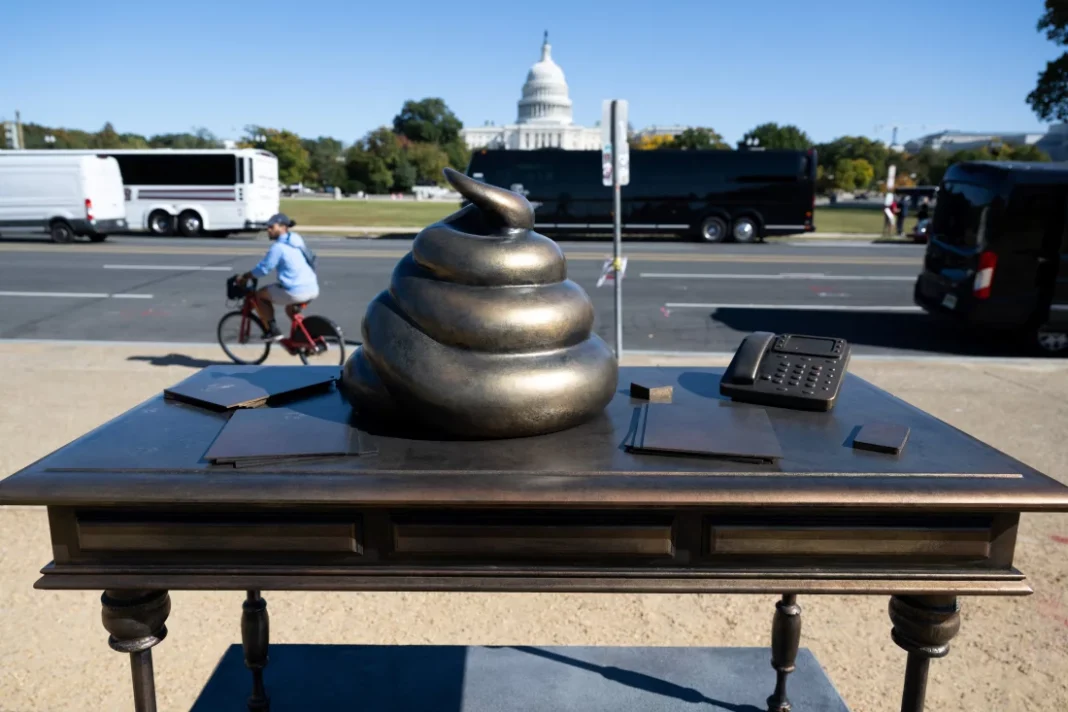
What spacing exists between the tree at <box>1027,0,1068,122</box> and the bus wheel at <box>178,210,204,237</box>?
40.5 m

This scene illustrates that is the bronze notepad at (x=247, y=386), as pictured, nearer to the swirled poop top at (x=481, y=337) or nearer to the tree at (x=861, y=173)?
the swirled poop top at (x=481, y=337)

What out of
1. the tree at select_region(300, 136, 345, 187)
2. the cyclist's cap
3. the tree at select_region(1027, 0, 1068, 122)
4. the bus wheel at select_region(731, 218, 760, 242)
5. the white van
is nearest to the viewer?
the cyclist's cap

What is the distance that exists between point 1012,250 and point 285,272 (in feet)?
25.5

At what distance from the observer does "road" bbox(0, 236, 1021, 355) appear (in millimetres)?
10188

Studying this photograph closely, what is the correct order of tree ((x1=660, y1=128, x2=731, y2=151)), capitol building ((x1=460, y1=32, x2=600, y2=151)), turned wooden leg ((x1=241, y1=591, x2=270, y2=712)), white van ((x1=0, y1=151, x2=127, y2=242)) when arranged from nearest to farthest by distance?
turned wooden leg ((x1=241, y1=591, x2=270, y2=712))
white van ((x1=0, y1=151, x2=127, y2=242))
tree ((x1=660, y1=128, x2=731, y2=151))
capitol building ((x1=460, y1=32, x2=600, y2=151))

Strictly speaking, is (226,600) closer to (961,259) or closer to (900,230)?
(961,259)

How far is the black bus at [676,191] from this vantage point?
2408cm

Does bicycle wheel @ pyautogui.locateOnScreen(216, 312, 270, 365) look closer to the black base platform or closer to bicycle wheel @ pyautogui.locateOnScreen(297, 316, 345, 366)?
bicycle wheel @ pyautogui.locateOnScreen(297, 316, 345, 366)

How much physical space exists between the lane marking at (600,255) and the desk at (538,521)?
1699 cm

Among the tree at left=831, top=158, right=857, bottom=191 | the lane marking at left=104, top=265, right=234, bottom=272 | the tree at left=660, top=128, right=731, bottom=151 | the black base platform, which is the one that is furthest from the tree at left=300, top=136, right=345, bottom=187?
the black base platform

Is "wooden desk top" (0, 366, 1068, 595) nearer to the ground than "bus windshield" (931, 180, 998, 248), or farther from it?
nearer to the ground

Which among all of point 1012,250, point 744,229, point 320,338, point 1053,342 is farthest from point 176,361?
point 744,229

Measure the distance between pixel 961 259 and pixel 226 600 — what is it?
882cm

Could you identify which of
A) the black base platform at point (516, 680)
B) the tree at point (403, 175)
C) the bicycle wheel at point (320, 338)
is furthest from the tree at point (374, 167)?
the black base platform at point (516, 680)
